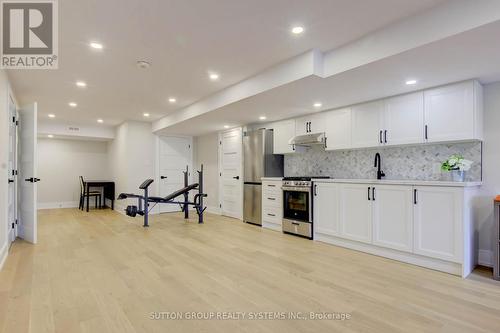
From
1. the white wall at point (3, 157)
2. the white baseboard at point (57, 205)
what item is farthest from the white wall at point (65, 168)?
the white wall at point (3, 157)

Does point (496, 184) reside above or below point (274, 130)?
below

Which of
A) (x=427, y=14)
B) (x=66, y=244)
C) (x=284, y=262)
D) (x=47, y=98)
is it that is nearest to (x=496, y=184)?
(x=427, y=14)

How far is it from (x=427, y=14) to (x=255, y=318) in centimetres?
285

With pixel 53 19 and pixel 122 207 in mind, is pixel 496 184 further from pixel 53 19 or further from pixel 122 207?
pixel 122 207

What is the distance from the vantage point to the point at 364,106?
159 inches

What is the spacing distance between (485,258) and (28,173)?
6531mm

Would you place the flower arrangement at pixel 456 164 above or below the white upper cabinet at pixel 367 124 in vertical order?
below

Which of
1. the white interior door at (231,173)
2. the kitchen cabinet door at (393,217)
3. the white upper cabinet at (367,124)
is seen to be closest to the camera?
the kitchen cabinet door at (393,217)

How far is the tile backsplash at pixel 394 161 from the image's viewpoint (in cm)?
337

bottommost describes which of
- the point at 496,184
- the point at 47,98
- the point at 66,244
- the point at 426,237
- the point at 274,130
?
the point at 66,244

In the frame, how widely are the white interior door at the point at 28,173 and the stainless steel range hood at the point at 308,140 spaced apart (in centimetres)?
425

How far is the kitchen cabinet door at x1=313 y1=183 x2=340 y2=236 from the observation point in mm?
4098

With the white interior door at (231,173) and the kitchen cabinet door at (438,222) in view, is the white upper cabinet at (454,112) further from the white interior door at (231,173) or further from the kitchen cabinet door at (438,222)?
the white interior door at (231,173)

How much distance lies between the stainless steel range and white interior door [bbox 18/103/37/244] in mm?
4031
